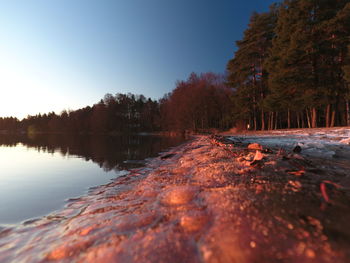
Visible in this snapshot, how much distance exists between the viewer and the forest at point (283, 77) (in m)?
12.9

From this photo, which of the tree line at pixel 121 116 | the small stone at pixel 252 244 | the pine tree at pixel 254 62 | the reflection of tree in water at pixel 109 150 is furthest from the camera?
the tree line at pixel 121 116

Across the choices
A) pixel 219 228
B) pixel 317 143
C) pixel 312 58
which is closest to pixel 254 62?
pixel 312 58

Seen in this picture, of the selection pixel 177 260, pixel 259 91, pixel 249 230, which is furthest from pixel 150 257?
pixel 259 91

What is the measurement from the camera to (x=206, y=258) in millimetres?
913

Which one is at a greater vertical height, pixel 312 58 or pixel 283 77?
pixel 312 58

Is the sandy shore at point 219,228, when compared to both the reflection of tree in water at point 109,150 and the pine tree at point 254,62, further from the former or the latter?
the pine tree at point 254,62

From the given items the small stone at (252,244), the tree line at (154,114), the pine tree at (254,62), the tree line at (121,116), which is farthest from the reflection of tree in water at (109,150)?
the tree line at (121,116)

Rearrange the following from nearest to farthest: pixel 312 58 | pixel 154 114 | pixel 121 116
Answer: pixel 312 58, pixel 154 114, pixel 121 116

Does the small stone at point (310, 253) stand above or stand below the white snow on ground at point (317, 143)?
below

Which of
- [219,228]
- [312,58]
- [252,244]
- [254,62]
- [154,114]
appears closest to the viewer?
[252,244]

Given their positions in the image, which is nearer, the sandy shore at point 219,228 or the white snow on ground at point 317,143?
the sandy shore at point 219,228

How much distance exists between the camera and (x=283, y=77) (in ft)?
44.5

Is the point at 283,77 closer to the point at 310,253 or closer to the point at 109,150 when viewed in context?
the point at 109,150

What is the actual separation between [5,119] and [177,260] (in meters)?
165
